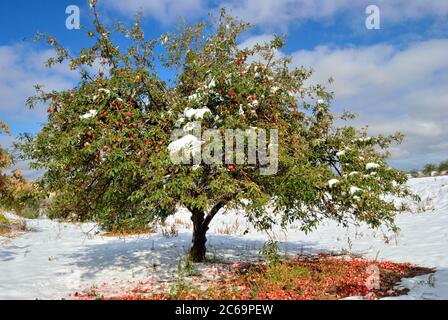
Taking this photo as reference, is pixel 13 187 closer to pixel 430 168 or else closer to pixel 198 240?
pixel 198 240

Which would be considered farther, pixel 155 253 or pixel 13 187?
pixel 155 253

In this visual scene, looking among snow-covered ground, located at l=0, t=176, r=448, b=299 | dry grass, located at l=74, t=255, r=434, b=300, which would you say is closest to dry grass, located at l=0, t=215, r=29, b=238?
snow-covered ground, located at l=0, t=176, r=448, b=299

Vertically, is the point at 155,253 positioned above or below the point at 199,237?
→ below

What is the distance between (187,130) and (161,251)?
768 cm

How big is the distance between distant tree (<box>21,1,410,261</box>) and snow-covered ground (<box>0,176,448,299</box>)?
5.22 ft

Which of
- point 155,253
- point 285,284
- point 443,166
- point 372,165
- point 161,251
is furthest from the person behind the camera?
point 443,166

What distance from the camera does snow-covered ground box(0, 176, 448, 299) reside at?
9.33 m

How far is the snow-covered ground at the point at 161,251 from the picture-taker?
933cm

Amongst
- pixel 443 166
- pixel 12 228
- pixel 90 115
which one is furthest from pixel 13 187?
pixel 443 166

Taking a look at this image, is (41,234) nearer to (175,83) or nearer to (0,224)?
(0,224)

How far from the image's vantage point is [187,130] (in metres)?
7.75

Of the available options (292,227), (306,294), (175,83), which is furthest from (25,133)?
(292,227)

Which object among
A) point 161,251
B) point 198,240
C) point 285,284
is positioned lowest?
point 285,284

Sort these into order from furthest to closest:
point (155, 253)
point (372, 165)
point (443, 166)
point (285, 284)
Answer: point (443, 166), point (155, 253), point (285, 284), point (372, 165)
